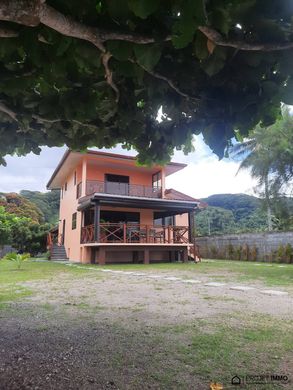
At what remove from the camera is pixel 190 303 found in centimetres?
488

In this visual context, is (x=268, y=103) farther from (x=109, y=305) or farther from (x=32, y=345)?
(x=109, y=305)

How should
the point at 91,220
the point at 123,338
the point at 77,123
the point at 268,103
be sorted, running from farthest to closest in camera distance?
the point at 91,220, the point at 77,123, the point at 123,338, the point at 268,103

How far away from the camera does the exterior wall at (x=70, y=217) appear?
1808cm

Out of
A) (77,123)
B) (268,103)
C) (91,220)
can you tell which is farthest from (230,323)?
(91,220)

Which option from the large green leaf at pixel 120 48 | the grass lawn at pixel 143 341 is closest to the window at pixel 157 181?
the grass lawn at pixel 143 341

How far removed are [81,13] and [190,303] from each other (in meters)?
4.15

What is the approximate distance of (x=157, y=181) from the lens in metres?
19.6

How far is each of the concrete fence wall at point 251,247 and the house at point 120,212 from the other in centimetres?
235

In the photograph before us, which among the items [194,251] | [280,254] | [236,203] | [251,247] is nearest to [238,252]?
[251,247]

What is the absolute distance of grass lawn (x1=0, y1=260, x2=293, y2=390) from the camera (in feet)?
7.34

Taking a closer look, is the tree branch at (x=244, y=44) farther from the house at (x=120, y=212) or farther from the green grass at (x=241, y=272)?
the house at (x=120, y=212)

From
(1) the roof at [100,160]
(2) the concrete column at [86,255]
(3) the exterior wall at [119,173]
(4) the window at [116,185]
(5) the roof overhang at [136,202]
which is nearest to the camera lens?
(5) the roof overhang at [136,202]

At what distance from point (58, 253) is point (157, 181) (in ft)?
24.5

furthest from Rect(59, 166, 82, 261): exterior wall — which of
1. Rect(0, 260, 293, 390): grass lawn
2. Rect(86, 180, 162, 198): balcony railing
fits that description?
Rect(0, 260, 293, 390): grass lawn
